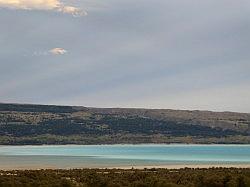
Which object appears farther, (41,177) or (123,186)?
(41,177)

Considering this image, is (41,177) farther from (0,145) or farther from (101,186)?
(0,145)

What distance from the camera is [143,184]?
40.1 metres

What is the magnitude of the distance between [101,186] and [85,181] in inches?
169

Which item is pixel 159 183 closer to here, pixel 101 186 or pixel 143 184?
pixel 143 184

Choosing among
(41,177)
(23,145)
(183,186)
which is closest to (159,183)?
(183,186)

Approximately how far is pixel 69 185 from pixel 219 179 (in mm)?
10824

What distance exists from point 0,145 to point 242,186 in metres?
166

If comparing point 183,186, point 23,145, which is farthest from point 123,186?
point 23,145

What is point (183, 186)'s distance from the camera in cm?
3884

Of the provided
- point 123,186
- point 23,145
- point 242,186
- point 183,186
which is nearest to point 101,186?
point 123,186

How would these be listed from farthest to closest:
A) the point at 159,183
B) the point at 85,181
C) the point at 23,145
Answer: the point at 23,145 < the point at 85,181 < the point at 159,183

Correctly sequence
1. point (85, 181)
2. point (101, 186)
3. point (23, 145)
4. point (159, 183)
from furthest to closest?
1. point (23, 145)
2. point (85, 181)
3. point (101, 186)
4. point (159, 183)

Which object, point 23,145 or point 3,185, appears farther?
point 23,145

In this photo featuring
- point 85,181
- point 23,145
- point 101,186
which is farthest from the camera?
point 23,145
